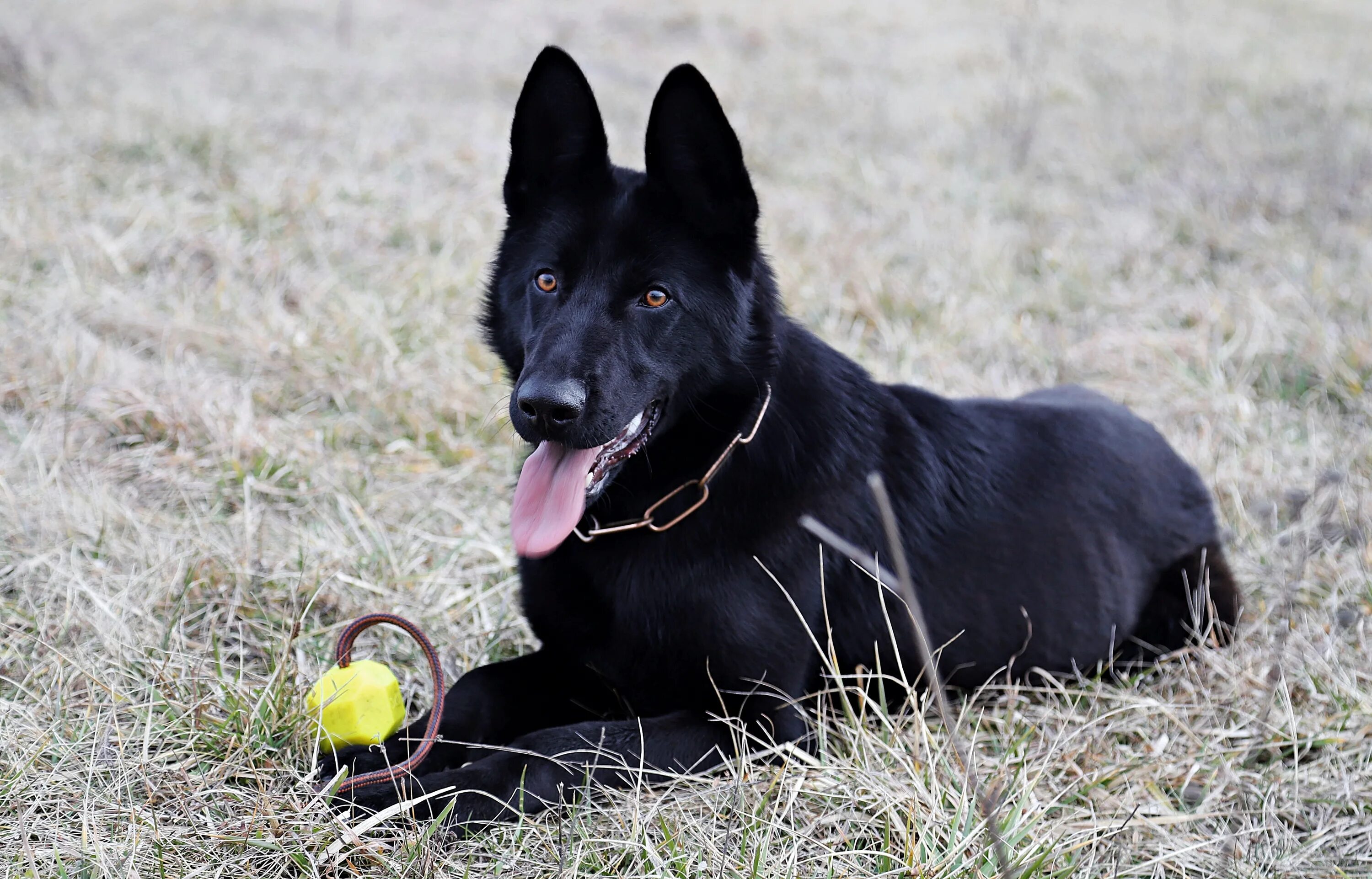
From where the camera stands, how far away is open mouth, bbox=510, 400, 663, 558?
2.11m

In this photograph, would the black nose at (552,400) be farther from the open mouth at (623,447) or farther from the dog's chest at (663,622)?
the dog's chest at (663,622)

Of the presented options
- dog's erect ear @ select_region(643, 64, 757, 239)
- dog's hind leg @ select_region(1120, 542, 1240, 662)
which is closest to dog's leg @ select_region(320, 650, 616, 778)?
dog's erect ear @ select_region(643, 64, 757, 239)

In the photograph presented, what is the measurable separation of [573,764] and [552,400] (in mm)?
706

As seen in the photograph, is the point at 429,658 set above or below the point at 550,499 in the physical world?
below

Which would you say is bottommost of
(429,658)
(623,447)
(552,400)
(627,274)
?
(429,658)

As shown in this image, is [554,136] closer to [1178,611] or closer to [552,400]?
[552,400]

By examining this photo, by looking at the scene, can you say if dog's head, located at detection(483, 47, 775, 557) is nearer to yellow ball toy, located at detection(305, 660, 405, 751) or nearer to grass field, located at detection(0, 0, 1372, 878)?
yellow ball toy, located at detection(305, 660, 405, 751)

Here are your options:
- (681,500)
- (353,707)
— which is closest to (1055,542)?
(681,500)

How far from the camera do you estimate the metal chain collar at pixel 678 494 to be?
223 cm

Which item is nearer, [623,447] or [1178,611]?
[623,447]

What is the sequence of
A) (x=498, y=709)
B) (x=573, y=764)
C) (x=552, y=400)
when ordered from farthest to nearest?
(x=498, y=709) → (x=573, y=764) → (x=552, y=400)

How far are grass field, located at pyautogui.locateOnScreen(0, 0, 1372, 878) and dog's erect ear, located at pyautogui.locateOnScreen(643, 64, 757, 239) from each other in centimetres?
109

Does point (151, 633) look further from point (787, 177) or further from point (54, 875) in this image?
point (787, 177)

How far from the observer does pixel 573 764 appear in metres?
2.08
